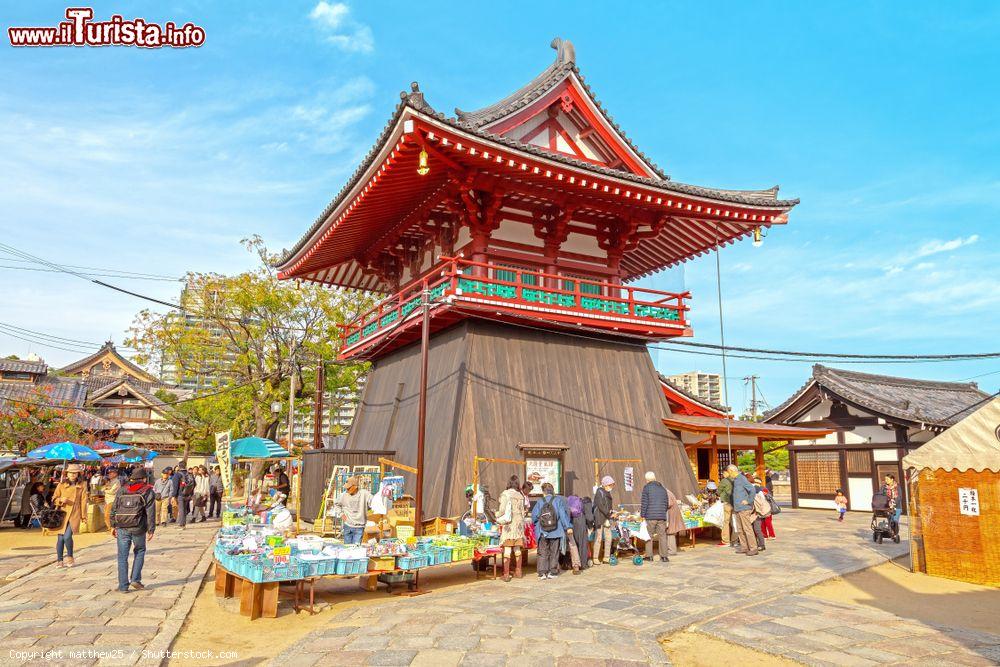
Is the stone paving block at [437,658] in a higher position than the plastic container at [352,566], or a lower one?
lower

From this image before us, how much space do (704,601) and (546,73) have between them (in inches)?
623

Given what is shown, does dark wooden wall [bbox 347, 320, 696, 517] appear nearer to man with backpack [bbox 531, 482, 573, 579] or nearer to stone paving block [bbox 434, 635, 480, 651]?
man with backpack [bbox 531, 482, 573, 579]

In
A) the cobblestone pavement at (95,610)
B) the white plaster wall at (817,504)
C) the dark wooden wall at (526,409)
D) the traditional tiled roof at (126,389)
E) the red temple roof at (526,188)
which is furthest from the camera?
the traditional tiled roof at (126,389)

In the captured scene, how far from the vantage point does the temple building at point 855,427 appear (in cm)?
2144

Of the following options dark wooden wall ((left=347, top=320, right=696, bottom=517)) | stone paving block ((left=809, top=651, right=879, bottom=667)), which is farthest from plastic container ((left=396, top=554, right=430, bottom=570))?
stone paving block ((left=809, top=651, right=879, bottom=667))

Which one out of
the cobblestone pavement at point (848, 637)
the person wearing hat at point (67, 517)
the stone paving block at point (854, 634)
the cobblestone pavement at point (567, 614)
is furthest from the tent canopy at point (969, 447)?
the person wearing hat at point (67, 517)

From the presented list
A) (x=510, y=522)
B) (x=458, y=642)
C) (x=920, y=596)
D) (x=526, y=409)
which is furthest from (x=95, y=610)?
(x=920, y=596)

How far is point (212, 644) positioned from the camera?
284 inches

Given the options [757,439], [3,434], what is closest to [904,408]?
[757,439]

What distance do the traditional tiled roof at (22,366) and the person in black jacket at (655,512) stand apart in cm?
5685

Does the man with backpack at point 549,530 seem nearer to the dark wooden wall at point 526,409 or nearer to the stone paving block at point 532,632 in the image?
the stone paving block at point 532,632

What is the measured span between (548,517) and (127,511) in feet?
21.4

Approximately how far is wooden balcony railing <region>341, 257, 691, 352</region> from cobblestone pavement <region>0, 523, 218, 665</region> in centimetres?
763

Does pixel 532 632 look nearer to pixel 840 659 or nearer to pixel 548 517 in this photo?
pixel 840 659
